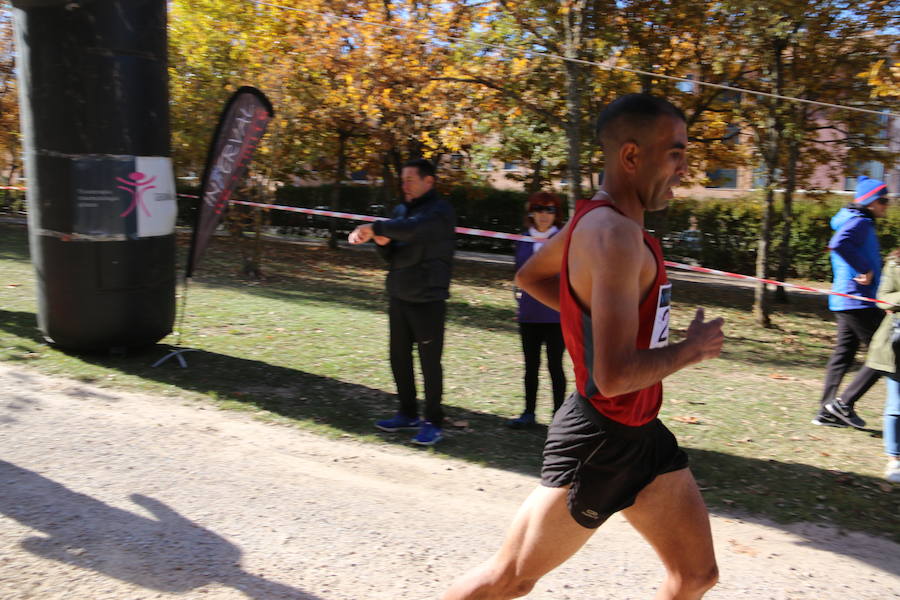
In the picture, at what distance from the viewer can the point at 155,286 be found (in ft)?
23.3

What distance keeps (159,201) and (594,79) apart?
828 centimetres

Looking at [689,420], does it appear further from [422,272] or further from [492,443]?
[422,272]

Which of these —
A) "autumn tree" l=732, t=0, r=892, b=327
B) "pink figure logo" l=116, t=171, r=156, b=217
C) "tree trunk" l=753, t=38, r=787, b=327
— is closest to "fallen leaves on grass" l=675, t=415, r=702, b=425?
"pink figure logo" l=116, t=171, r=156, b=217

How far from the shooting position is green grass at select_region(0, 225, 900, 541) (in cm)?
518

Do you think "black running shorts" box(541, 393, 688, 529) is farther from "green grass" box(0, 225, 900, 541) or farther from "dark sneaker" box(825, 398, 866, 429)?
"dark sneaker" box(825, 398, 866, 429)

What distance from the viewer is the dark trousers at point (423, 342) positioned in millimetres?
5508

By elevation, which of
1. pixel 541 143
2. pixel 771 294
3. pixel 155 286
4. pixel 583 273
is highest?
pixel 541 143

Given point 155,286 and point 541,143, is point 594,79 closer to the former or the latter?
point 541,143

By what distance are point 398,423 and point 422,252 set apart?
51.5 inches

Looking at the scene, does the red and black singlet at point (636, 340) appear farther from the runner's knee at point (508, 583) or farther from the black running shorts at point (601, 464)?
the runner's knee at point (508, 583)

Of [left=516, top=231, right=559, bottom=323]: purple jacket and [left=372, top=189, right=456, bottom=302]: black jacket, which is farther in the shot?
[left=516, top=231, right=559, bottom=323]: purple jacket

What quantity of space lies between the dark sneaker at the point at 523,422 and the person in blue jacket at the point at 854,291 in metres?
2.48

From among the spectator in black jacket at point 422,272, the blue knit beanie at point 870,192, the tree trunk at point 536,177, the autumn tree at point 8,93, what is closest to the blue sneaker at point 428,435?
the spectator in black jacket at point 422,272

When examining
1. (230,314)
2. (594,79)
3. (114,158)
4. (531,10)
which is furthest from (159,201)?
(594,79)
